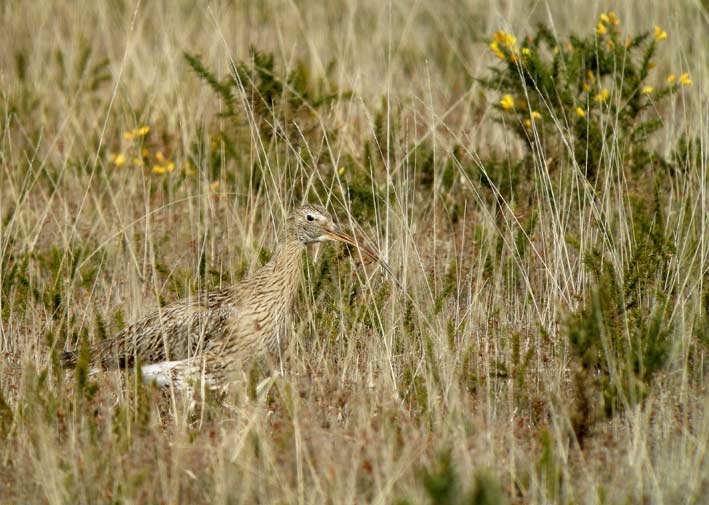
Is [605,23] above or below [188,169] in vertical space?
above

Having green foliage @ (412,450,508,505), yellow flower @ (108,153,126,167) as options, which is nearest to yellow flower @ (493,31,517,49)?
yellow flower @ (108,153,126,167)

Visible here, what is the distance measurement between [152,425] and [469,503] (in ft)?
4.32

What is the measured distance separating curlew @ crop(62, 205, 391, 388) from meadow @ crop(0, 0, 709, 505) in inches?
4.9

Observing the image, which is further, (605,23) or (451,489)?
(605,23)

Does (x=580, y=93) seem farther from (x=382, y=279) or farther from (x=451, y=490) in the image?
(x=451, y=490)

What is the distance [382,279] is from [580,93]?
2.19m

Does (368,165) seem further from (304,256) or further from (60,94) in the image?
(60,94)

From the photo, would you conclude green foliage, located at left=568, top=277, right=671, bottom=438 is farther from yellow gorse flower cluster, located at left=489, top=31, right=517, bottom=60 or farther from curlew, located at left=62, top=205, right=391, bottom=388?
yellow gorse flower cluster, located at left=489, top=31, right=517, bottom=60

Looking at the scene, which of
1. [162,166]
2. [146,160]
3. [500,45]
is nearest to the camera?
[500,45]

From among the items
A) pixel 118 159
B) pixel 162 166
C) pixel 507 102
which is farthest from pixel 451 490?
pixel 162 166

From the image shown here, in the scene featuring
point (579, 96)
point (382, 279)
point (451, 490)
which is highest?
point (579, 96)

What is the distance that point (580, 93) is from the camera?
7078 millimetres

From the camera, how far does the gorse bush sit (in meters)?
6.66

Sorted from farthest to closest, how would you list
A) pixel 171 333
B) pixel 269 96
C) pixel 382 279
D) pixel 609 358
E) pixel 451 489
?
pixel 269 96 → pixel 382 279 → pixel 171 333 → pixel 609 358 → pixel 451 489
